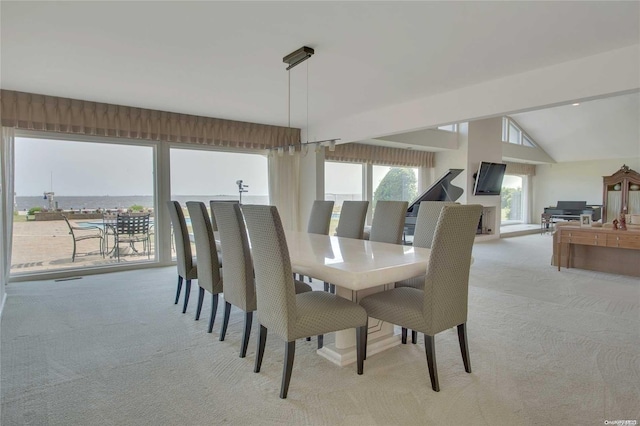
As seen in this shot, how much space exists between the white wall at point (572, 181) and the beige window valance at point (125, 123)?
396 inches

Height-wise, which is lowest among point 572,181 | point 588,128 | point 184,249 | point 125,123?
point 184,249

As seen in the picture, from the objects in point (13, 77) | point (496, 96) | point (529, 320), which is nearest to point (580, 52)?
point (496, 96)

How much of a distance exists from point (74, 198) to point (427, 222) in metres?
4.58

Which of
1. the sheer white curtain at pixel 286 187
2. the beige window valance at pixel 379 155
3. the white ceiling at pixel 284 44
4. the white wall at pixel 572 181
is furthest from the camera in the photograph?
the white wall at pixel 572 181

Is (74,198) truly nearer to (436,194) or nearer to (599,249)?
(436,194)

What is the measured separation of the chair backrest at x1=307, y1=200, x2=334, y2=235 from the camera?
3992mm

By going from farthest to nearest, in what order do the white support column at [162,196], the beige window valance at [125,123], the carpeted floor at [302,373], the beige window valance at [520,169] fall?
the beige window valance at [520,169]
the white support column at [162,196]
the beige window valance at [125,123]
the carpeted floor at [302,373]

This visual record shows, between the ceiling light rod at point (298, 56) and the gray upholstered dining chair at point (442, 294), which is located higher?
the ceiling light rod at point (298, 56)

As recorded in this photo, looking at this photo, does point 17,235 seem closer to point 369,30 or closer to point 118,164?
point 118,164

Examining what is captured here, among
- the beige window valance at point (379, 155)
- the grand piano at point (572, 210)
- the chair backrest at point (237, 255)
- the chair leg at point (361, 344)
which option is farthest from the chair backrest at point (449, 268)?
the grand piano at point (572, 210)

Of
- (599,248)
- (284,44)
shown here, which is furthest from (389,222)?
(599,248)

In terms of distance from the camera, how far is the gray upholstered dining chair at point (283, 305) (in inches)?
72.5

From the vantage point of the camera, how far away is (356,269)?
1860 millimetres

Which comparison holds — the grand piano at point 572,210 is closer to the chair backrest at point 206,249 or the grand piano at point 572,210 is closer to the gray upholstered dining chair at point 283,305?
the gray upholstered dining chair at point 283,305
